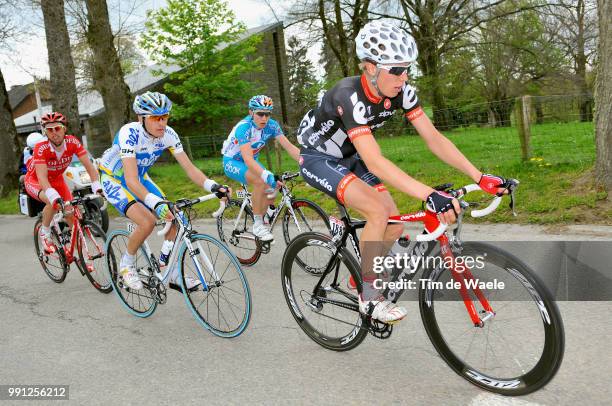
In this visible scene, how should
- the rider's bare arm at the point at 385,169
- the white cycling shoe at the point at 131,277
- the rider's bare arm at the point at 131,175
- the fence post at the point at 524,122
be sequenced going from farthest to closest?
the fence post at the point at 524,122 → the white cycling shoe at the point at 131,277 → the rider's bare arm at the point at 131,175 → the rider's bare arm at the point at 385,169

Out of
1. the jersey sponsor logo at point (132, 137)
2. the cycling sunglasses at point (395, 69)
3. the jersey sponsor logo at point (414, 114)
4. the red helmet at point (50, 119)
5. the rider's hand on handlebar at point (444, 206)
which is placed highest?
the red helmet at point (50, 119)

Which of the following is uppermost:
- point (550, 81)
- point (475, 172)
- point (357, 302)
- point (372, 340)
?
point (550, 81)

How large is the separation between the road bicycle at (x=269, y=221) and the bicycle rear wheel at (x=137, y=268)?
135 cm

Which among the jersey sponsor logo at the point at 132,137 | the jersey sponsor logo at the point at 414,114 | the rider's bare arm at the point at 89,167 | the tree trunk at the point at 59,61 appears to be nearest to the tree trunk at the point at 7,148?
the tree trunk at the point at 59,61

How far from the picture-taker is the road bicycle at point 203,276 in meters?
4.15

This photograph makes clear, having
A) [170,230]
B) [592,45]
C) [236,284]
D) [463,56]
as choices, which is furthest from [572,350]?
[592,45]

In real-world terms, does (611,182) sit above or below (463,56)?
below

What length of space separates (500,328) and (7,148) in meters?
18.6

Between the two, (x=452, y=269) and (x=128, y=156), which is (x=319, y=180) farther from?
(x=128, y=156)

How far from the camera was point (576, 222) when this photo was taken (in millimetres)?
6383

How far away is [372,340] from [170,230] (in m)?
1.98

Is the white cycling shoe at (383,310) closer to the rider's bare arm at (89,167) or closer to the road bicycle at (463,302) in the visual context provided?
the road bicycle at (463,302)

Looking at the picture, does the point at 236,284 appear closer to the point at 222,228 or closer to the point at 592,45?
the point at 222,228

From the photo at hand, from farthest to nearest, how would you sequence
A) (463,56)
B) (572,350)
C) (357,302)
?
(463,56)
(357,302)
(572,350)
